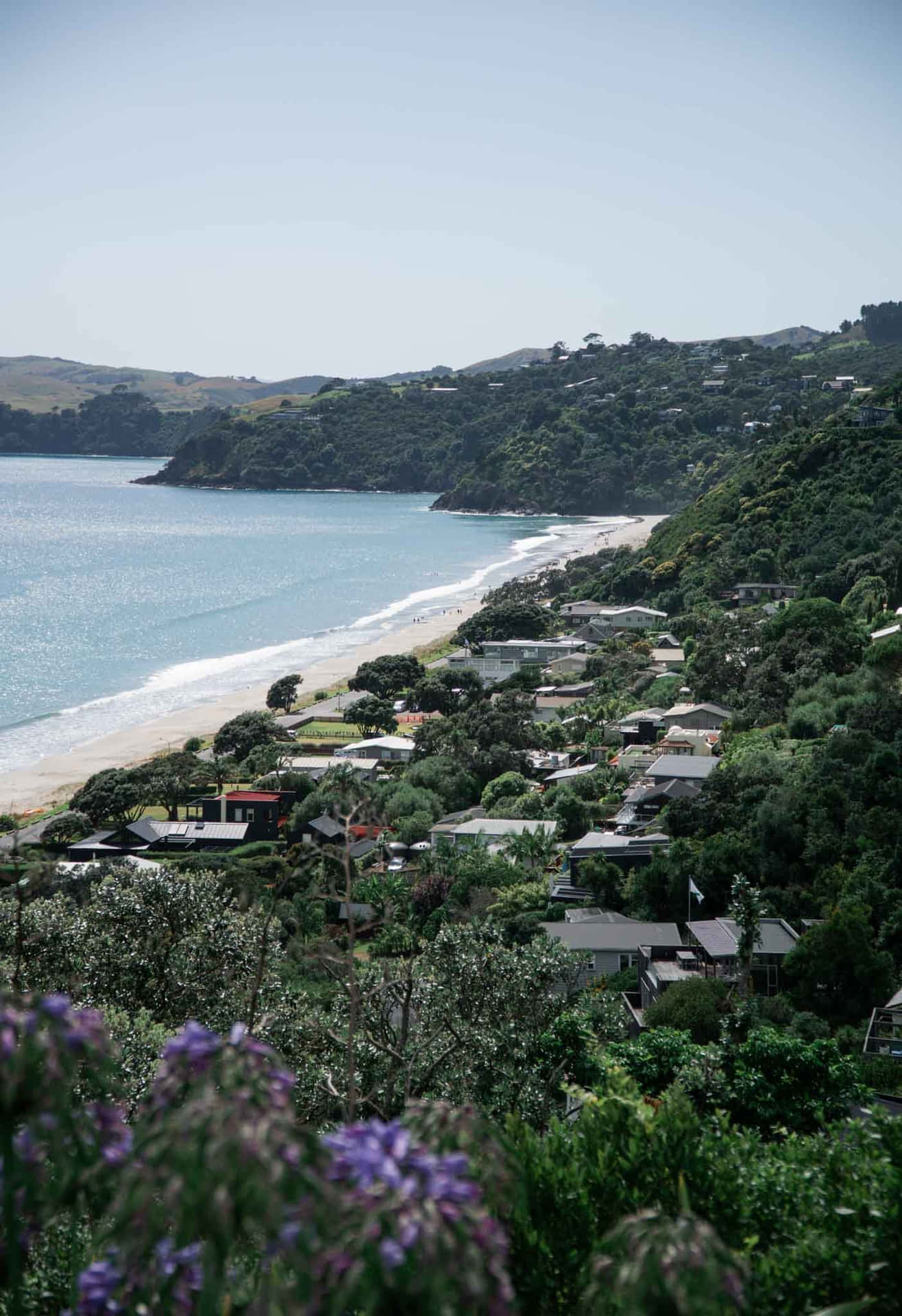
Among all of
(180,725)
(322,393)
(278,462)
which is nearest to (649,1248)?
(180,725)

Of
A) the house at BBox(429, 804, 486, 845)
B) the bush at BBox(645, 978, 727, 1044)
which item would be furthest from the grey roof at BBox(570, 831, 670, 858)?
the bush at BBox(645, 978, 727, 1044)

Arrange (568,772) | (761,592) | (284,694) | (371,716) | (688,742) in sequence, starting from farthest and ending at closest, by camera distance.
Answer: (761,592), (284,694), (371,716), (688,742), (568,772)

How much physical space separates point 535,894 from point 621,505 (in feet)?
358

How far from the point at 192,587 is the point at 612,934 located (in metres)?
60.9

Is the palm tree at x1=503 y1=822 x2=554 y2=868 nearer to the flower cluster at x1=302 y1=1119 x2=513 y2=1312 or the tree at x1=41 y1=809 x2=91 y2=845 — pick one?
the tree at x1=41 y1=809 x2=91 y2=845

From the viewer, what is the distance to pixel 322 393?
636 ft

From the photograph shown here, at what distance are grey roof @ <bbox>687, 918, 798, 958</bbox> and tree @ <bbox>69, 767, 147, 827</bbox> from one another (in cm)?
1602

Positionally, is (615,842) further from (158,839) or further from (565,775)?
(158,839)

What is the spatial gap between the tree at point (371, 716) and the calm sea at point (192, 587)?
27.9ft

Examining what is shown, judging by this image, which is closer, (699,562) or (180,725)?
(180,725)

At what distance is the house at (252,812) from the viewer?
30547mm

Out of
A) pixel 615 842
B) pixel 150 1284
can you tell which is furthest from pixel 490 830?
pixel 150 1284

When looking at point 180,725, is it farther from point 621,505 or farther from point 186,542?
point 621,505

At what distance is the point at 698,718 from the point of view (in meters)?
37.4
